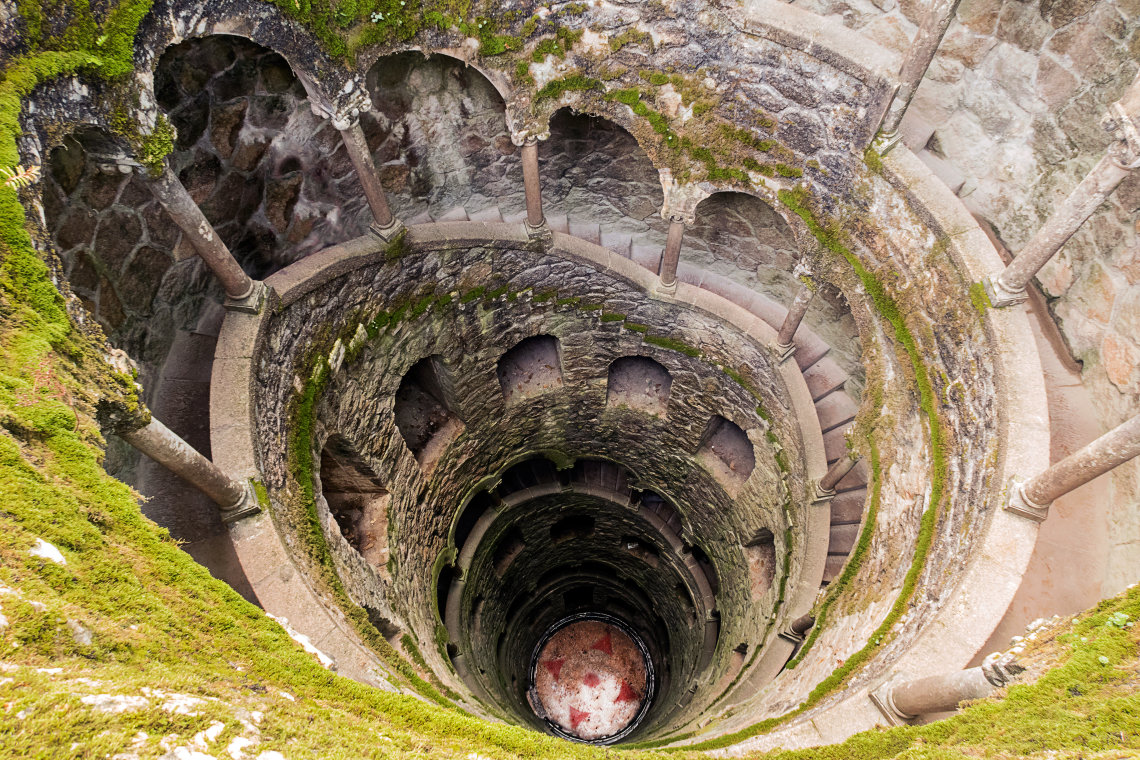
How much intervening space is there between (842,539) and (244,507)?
29.8ft

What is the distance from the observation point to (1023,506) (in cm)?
618

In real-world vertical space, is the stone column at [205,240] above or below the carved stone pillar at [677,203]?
below

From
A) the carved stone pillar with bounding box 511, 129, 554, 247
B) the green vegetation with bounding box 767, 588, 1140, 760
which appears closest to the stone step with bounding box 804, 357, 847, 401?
the carved stone pillar with bounding box 511, 129, 554, 247

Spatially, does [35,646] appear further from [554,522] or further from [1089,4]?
[554,522]

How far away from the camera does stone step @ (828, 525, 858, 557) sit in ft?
34.4

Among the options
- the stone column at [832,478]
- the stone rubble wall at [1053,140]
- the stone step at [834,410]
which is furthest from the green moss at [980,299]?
the stone step at [834,410]

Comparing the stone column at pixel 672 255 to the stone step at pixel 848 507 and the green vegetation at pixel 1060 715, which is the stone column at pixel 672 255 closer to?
the stone step at pixel 848 507

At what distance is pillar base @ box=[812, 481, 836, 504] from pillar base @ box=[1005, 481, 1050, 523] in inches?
150

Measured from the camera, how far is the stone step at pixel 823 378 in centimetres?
1137

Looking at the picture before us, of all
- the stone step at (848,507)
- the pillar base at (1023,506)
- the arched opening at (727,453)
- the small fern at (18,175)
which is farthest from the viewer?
the arched opening at (727,453)

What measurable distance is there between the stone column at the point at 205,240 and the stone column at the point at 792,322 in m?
7.93

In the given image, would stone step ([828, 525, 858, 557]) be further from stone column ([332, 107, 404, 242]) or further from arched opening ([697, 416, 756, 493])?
stone column ([332, 107, 404, 242])

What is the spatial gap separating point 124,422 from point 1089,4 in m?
11.0

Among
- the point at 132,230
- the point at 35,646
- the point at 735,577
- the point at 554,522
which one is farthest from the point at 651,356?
the point at 35,646
